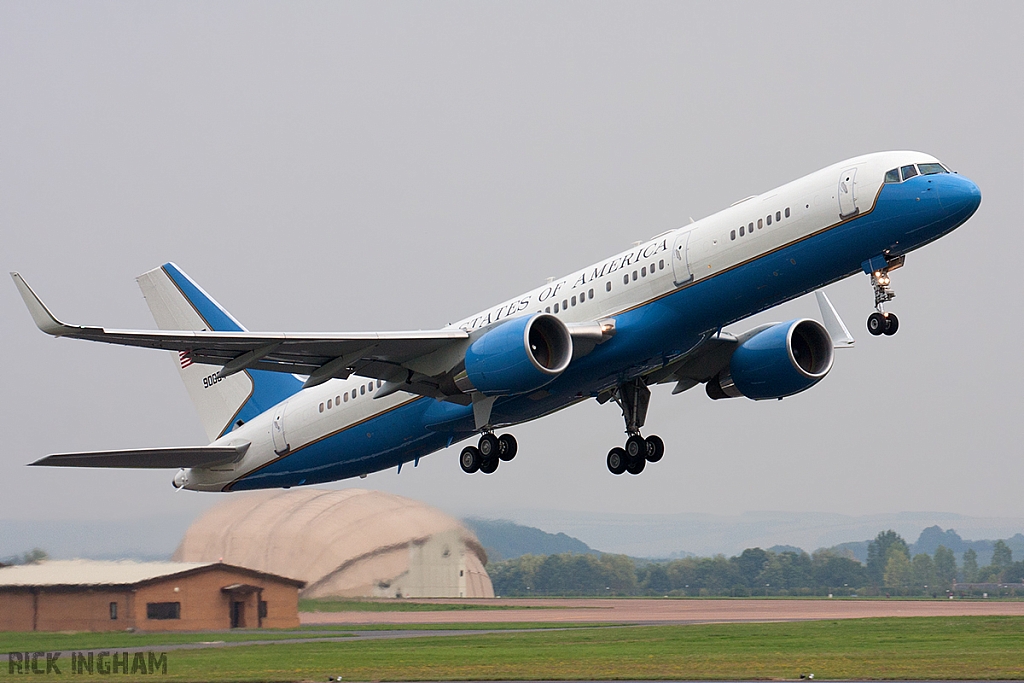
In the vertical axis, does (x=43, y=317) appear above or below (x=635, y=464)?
above

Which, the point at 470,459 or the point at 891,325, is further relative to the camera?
the point at 470,459

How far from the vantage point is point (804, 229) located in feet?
81.4

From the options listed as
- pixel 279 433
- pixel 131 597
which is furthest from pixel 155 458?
pixel 131 597

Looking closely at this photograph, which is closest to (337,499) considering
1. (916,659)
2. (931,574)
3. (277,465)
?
(277,465)

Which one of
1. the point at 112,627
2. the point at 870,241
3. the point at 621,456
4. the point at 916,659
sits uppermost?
the point at 870,241

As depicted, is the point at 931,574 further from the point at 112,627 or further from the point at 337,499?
the point at 112,627

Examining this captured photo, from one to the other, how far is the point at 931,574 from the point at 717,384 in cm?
4764

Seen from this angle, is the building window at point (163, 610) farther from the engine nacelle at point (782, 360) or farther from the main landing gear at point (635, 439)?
the engine nacelle at point (782, 360)

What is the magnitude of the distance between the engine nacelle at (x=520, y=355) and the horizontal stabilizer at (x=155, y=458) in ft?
33.7

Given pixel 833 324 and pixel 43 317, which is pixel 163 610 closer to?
pixel 43 317

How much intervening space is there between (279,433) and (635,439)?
9.81m

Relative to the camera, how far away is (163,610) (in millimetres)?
36375

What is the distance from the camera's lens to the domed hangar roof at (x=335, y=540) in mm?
38531

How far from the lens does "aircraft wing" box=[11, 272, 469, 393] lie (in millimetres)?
25672
